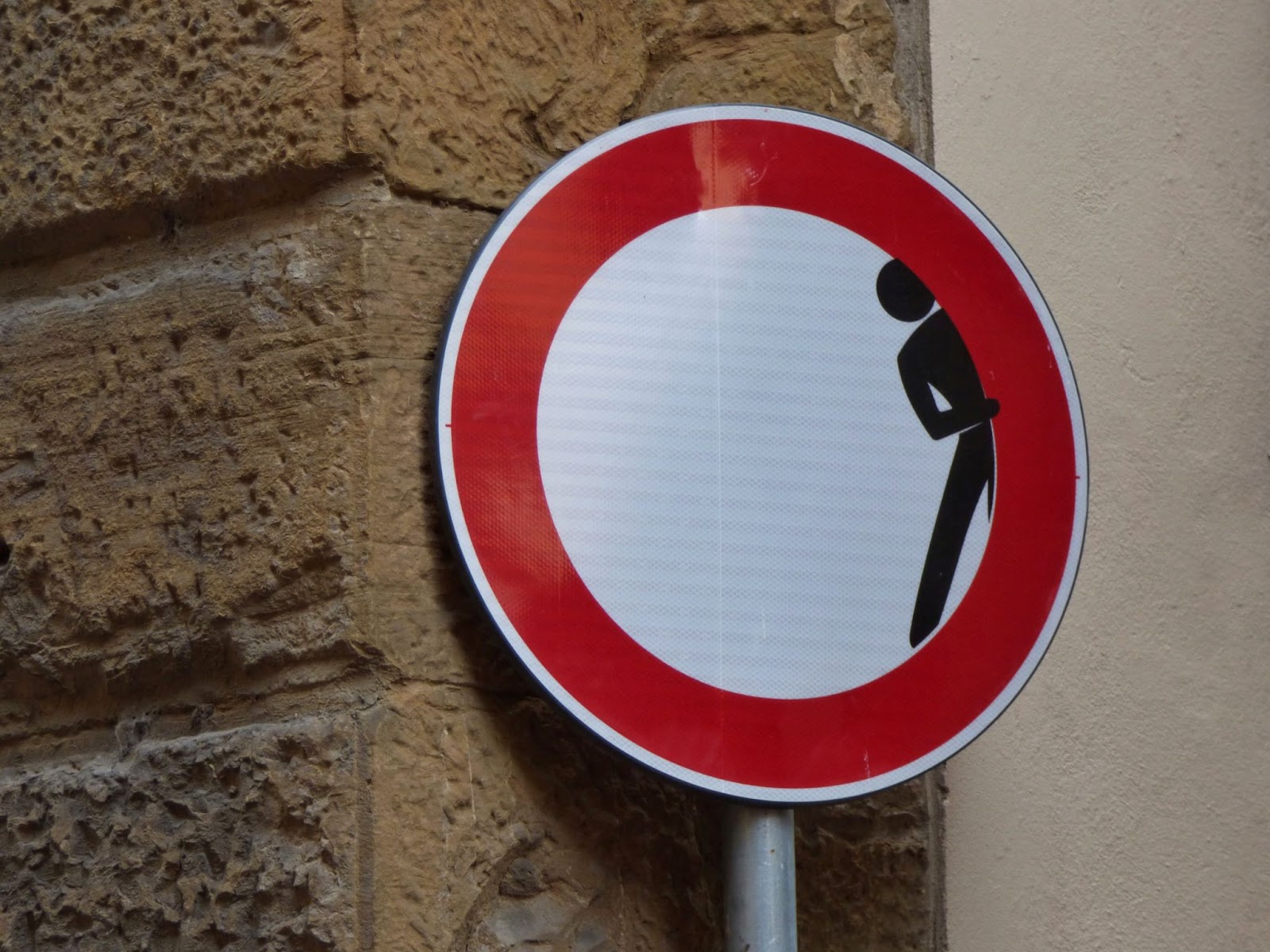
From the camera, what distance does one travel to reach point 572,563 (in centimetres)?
149

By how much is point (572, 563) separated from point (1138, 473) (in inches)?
29.7

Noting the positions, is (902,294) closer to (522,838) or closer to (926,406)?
(926,406)

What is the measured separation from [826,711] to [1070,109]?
33.1 inches

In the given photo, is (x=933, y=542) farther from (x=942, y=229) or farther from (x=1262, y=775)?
(x=1262, y=775)

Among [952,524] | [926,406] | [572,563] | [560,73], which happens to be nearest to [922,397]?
[926,406]

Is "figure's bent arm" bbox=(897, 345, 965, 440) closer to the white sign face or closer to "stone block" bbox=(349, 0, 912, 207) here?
the white sign face

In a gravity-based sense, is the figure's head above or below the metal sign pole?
above

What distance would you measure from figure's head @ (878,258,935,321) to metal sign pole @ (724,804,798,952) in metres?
0.43

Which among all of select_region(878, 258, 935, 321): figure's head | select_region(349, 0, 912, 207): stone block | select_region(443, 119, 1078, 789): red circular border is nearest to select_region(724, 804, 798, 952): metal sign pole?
select_region(443, 119, 1078, 789): red circular border

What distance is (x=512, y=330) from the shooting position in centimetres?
152

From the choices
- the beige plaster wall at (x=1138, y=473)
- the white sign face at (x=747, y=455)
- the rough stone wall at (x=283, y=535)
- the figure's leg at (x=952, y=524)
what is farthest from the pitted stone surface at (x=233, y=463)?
the beige plaster wall at (x=1138, y=473)

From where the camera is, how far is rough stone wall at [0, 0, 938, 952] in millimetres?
1521

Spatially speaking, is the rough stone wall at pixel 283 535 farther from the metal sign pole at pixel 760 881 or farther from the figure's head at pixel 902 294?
the figure's head at pixel 902 294

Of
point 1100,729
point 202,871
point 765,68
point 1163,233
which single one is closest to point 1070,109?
point 1163,233
